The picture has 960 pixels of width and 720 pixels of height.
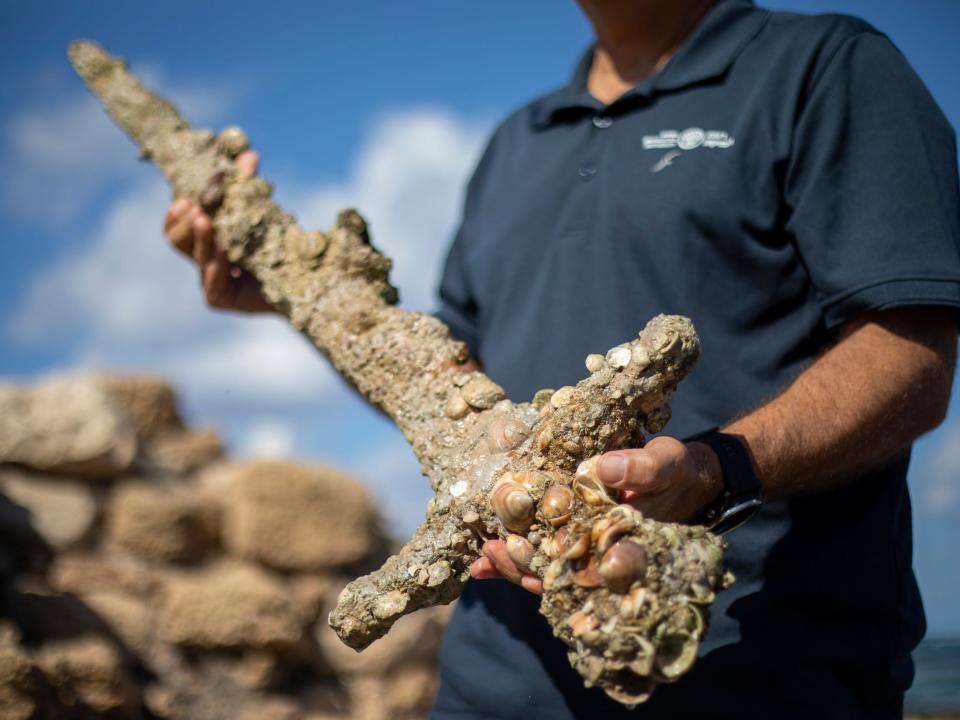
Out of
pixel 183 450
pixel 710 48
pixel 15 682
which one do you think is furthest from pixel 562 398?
pixel 183 450

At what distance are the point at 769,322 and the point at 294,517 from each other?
9.40 feet

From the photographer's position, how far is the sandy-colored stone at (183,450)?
4145 millimetres

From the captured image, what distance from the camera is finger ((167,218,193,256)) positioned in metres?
2.21

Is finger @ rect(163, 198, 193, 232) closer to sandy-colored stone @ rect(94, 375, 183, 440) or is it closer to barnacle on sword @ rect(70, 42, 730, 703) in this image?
barnacle on sword @ rect(70, 42, 730, 703)

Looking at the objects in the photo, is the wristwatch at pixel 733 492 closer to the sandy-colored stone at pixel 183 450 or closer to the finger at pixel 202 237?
the finger at pixel 202 237

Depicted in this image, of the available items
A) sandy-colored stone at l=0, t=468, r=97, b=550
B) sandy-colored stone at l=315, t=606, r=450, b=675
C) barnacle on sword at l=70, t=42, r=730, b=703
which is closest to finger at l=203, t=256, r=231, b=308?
barnacle on sword at l=70, t=42, r=730, b=703

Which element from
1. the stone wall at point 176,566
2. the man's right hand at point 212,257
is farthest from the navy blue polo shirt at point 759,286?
the stone wall at point 176,566

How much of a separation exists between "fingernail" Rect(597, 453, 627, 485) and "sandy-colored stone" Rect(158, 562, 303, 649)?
9.29 feet

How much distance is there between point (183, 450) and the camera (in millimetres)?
4277

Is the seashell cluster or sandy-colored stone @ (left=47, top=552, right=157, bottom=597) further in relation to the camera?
sandy-colored stone @ (left=47, top=552, right=157, bottom=597)

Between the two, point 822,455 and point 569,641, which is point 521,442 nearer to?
point 569,641

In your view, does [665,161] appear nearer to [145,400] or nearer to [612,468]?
[612,468]

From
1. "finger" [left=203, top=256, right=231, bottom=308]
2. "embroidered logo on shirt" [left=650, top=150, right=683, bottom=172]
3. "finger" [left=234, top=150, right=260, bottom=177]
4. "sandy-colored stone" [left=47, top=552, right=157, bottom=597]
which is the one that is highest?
"finger" [left=234, top=150, right=260, bottom=177]

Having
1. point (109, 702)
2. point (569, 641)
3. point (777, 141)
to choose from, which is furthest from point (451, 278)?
point (109, 702)
